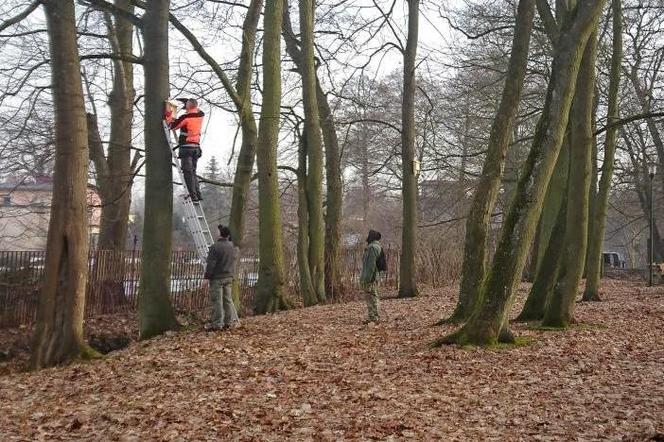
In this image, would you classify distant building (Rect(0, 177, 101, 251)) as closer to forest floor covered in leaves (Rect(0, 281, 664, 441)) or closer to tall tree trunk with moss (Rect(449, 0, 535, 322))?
forest floor covered in leaves (Rect(0, 281, 664, 441))

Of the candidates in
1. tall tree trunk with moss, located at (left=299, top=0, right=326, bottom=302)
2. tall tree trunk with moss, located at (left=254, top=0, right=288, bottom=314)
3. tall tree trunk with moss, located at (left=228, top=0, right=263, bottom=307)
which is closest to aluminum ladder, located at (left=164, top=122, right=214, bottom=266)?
tall tree trunk with moss, located at (left=228, top=0, right=263, bottom=307)

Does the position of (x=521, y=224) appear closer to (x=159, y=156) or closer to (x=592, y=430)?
(x=592, y=430)

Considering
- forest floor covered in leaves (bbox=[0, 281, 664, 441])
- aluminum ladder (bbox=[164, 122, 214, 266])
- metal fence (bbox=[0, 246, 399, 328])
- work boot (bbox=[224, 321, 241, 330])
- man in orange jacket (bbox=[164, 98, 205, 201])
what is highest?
man in orange jacket (bbox=[164, 98, 205, 201])

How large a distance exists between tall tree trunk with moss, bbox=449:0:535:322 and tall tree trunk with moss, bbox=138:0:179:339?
201 inches

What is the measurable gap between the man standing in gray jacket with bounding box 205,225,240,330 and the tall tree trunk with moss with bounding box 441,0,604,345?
4.11 m

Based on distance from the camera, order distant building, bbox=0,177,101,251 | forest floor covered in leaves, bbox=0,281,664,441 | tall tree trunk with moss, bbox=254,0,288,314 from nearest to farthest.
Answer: forest floor covered in leaves, bbox=0,281,664,441 < tall tree trunk with moss, bbox=254,0,288,314 < distant building, bbox=0,177,101,251

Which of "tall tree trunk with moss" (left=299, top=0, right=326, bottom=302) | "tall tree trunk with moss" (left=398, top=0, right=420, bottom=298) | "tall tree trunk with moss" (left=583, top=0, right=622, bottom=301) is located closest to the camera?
"tall tree trunk with moss" (left=583, top=0, right=622, bottom=301)

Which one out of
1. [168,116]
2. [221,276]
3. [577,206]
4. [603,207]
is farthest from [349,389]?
[603,207]

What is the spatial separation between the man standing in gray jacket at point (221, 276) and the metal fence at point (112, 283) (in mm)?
1903

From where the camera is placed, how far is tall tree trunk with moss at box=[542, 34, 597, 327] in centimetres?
1156


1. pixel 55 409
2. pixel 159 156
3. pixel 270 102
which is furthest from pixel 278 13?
pixel 55 409

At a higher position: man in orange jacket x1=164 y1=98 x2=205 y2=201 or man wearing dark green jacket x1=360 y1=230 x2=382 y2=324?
man in orange jacket x1=164 y1=98 x2=205 y2=201

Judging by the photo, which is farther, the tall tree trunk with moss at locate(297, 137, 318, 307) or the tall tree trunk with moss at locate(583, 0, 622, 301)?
the tall tree trunk with moss at locate(297, 137, 318, 307)

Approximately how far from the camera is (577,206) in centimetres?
1170
